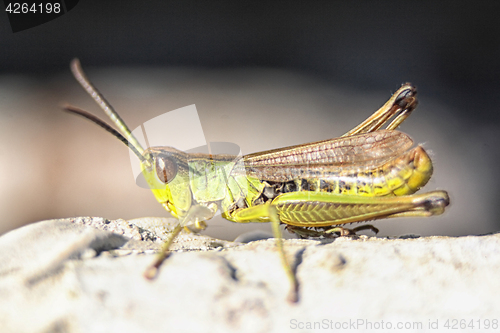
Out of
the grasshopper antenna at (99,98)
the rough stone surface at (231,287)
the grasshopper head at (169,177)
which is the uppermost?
the grasshopper antenna at (99,98)

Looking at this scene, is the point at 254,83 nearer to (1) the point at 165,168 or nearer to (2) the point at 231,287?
(1) the point at 165,168

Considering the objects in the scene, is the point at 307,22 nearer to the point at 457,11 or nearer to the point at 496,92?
the point at 457,11

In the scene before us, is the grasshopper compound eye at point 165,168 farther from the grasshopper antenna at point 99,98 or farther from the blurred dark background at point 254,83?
the blurred dark background at point 254,83

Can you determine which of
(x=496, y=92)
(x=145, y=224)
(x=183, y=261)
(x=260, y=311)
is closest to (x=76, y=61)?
(x=145, y=224)

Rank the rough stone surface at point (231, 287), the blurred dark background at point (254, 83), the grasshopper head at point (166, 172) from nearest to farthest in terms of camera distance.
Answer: the rough stone surface at point (231, 287), the grasshopper head at point (166, 172), the blurred dark background at point (254, 83)

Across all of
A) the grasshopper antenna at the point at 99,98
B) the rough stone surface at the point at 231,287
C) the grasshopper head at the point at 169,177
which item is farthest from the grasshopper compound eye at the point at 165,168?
the rough stone surface at the point at 231,287

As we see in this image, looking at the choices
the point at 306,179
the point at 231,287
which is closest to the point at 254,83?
the point at 306,179
